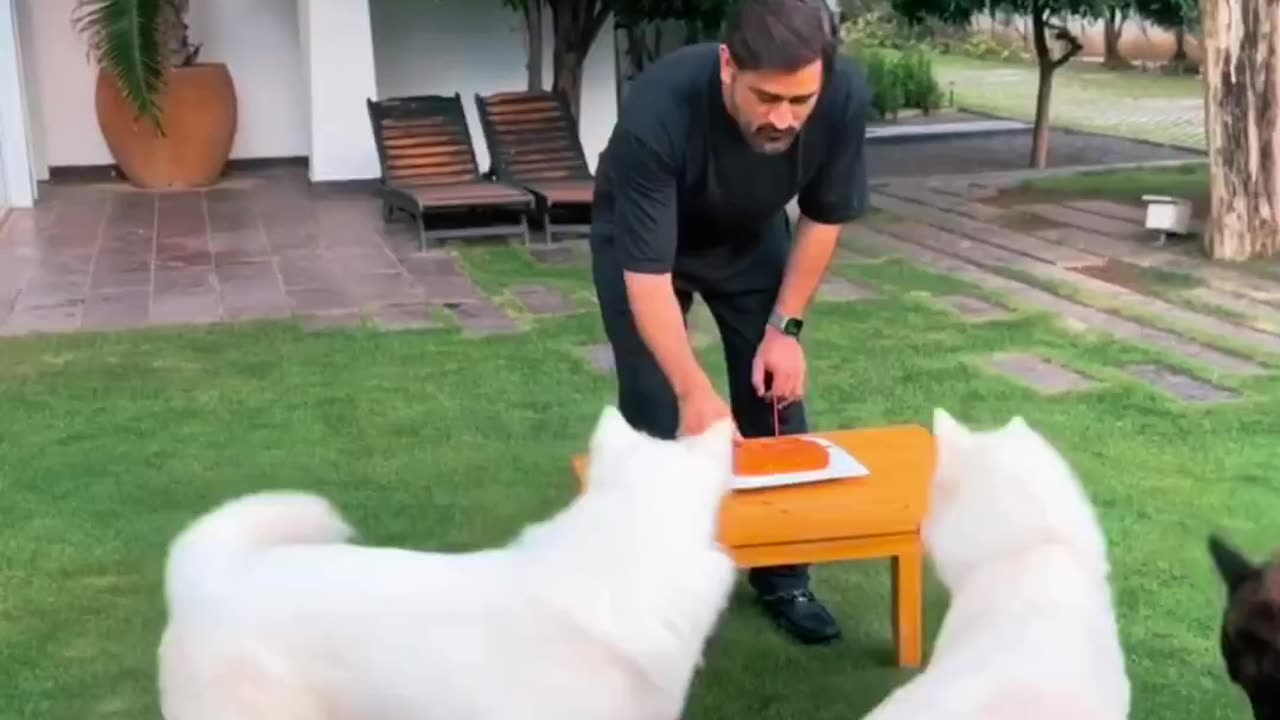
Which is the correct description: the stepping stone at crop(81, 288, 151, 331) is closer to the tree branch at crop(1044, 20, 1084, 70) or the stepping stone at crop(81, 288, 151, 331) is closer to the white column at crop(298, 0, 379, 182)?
the white column at crop(298, 0, 379, 182)

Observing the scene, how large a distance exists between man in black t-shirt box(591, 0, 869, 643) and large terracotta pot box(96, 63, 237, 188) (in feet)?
28.7

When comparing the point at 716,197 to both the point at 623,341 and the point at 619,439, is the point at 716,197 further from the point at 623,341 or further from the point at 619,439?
the point at 619,439

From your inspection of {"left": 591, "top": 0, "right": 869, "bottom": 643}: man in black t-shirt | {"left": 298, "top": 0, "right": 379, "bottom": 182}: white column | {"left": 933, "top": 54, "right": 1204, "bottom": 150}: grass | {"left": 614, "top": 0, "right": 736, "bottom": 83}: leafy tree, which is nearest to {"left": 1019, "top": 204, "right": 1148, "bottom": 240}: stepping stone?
{"left": 614, "top": 0, "right": 736, "bottom": 83}: leafy tree

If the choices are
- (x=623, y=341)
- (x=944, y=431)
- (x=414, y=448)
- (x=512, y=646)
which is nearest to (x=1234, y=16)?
(x=414, y=448)

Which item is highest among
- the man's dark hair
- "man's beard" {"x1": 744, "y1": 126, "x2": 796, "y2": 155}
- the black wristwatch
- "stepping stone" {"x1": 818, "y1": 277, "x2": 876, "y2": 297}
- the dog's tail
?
the man's dark hair

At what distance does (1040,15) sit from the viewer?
40.6ft

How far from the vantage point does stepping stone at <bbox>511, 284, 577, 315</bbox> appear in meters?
7.74

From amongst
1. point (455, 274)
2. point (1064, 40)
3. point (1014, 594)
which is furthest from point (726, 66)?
point (1064, 40)

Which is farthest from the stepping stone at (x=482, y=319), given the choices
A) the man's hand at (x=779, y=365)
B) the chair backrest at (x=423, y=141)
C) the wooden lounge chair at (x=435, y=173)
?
the man's hand at (x=779, y=365)

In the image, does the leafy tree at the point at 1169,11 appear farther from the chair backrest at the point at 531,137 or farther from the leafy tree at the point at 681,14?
the chair backrest at the point at 531,137

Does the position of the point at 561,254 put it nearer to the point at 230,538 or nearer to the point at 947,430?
the point at 947,430

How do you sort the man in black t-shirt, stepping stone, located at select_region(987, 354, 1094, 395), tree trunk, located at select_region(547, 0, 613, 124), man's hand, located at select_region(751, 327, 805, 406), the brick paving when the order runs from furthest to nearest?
tree trunk, located at select_region(547, 0, 613, 124), the brick paving, stepping stone, located at select_region(987, 354, 1094, 395), man's hand, located at select_region(751, 327, 805, 406), the man in black t-shirt

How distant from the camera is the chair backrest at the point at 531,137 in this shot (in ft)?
34.4

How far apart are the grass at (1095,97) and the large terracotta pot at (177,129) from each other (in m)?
8.21
